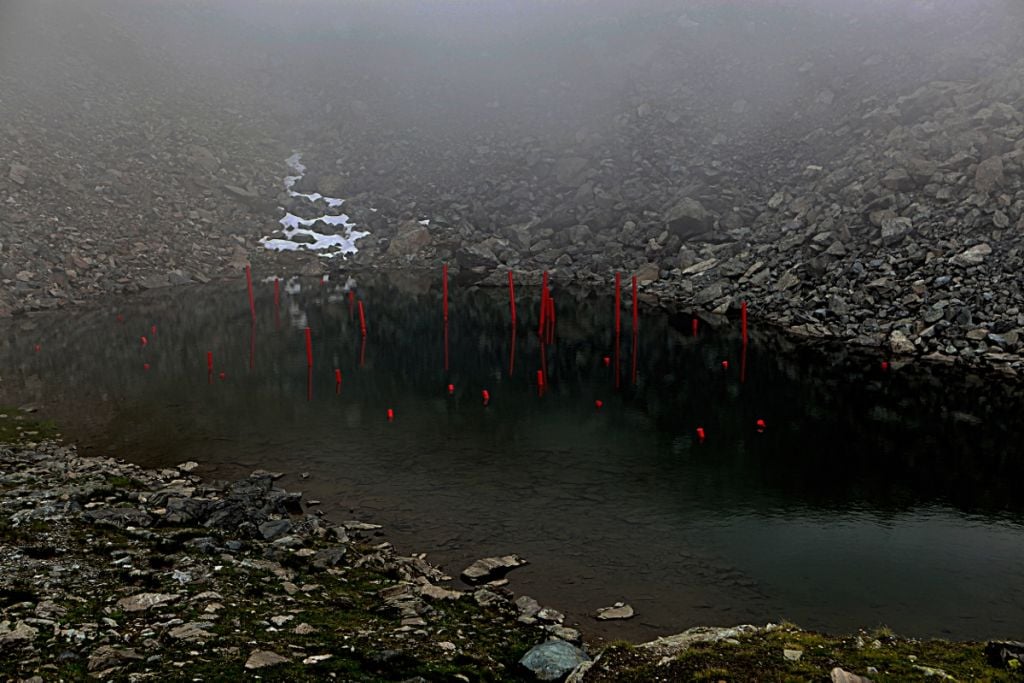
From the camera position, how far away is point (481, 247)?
52875 mm

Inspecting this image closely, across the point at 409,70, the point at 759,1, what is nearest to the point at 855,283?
the point at 759,1

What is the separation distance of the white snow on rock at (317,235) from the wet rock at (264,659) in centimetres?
4723

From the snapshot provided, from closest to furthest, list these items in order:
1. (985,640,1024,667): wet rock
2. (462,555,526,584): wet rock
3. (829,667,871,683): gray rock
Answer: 1. (829,667,871,683): gray rock
2. (985,640,1024,667): wet rock
3. (462,555,526,584): wet rock

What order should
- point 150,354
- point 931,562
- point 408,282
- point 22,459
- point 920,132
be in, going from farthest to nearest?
point 408,282 → point 920,132 → point 150,354 → point 22,459 → point 931,562

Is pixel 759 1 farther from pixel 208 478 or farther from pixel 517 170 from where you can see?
pixel 208 478

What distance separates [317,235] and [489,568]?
46391 mm

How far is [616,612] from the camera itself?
1438 centimetres

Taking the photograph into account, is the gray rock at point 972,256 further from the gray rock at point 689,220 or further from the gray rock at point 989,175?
the gray rock at point 689,220

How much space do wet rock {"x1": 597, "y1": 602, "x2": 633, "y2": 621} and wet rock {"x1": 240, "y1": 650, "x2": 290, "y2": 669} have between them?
637cm

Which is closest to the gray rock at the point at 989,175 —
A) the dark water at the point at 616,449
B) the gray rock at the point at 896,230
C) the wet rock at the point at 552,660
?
the gray rock at the point at 896,230

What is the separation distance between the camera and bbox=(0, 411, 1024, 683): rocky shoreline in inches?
383

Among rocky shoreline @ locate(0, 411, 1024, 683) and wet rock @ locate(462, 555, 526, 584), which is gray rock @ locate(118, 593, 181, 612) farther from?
wet rock @ locate(462, 555, 526, 584)

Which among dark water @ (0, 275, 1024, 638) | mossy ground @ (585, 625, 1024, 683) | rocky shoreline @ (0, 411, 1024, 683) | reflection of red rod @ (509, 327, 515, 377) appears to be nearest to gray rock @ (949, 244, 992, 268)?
dark water @ (0, 275, 1024, 638)

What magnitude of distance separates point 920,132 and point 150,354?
44438 millimetres
